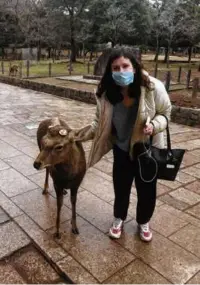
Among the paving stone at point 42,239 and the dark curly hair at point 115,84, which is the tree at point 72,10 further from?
the dark curly hair at point 115,84

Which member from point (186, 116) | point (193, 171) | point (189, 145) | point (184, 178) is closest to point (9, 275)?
point (184, 178)

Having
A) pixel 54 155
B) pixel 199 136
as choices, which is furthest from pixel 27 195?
pixel 199 136

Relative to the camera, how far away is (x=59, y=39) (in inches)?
1049

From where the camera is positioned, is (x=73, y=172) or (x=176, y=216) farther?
(x=176, y=216)

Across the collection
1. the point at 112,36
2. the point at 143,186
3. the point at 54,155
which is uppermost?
the point at 112,36

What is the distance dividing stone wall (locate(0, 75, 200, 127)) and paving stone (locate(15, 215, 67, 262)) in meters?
5.13

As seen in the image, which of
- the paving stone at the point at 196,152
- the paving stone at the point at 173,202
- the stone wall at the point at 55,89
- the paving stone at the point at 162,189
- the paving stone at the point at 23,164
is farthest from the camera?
the stone wall at the point at 55,89

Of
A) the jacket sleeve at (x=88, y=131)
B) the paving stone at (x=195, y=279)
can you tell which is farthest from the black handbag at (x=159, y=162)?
the paving stone at (x=195, y=279)

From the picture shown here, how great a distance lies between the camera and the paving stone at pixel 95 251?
2.39m

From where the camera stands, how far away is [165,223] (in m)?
3.04

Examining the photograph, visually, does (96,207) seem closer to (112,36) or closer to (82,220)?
(82,220)

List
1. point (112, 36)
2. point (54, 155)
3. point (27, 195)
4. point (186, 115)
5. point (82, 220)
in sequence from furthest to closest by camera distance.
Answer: point (112, 36) → point (186, 115) → point (27, 195) → point (82, 220) → point (54, 155)

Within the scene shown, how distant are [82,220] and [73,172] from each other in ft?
2.25

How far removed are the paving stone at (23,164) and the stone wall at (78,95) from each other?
402 centimetres
